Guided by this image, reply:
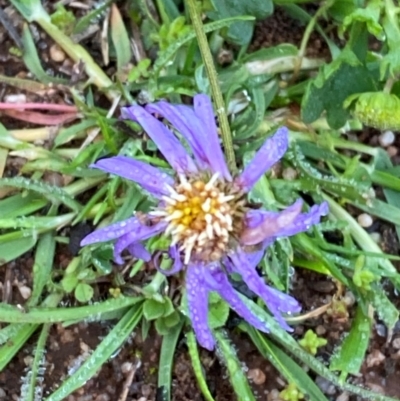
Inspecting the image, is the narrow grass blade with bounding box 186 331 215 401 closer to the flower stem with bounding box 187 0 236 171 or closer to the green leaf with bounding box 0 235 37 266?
the green leaf with bounding box 0 235 37 266

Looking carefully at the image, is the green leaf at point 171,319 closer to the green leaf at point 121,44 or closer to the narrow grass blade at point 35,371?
the narrow grass blade at point 35,371

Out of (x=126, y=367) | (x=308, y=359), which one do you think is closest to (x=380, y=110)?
(x=308, y=359)

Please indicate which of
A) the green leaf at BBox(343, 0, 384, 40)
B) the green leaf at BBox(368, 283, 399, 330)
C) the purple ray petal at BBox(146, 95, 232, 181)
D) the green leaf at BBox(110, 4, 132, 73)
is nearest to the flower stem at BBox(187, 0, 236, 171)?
the purple ray petal at BBox(146, 95, 232, 181)

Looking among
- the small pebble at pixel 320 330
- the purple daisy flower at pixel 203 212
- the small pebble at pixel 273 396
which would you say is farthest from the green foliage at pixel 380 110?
the small pebble at pixel 273 396

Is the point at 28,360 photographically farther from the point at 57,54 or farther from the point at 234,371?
the point at 57,54

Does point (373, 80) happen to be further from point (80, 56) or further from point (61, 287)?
point (61, 287)

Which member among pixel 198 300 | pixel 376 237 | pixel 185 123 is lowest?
pixel 376 237
